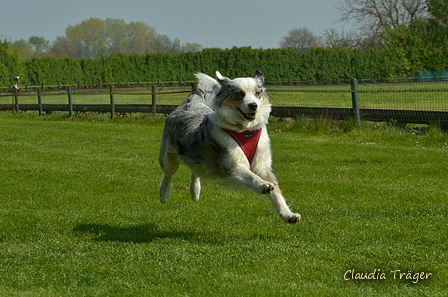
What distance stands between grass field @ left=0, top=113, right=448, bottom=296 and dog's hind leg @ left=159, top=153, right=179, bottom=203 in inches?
8.3

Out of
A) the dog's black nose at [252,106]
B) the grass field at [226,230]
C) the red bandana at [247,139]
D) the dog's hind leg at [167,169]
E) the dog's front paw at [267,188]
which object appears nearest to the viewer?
the grass field at [226,230]

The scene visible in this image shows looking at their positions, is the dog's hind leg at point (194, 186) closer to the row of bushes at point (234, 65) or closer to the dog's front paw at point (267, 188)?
the dog's front paw at point (267, 188)

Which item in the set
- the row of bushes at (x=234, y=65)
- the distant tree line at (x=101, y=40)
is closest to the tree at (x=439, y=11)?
the row of bushes at (x=234, y=65)

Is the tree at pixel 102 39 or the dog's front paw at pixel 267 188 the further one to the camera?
the tree at pixel 102 39

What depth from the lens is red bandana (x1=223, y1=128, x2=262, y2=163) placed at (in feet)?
21.2

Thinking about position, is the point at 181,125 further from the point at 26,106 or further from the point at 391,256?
the point at 26,106

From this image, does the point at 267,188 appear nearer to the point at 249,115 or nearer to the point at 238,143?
the point at 238,143

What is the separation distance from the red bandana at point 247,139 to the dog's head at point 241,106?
6 centimetres

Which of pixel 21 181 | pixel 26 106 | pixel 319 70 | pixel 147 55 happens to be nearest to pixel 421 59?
pixel 319 70

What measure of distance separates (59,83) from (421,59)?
122 ft

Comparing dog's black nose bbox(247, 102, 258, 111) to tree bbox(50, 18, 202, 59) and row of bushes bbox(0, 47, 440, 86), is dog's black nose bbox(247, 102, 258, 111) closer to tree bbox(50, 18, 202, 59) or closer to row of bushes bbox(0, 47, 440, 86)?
row of bushes bbox(0, 47, 440, 86)

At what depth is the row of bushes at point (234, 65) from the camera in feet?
189

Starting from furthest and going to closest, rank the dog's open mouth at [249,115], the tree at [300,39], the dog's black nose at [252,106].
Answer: the tree at [300,39]
the dog's open mouth at [249,115]
the dog's black nose at [252,106]

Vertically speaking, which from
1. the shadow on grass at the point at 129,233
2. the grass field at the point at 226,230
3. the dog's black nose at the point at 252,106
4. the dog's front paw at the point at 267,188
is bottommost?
the shadow on grass at the point at 129,233
